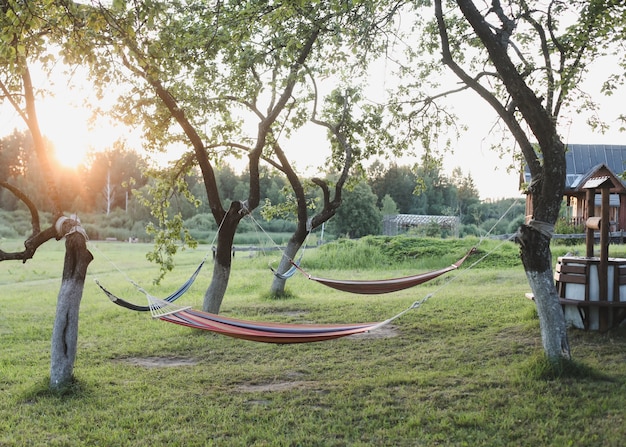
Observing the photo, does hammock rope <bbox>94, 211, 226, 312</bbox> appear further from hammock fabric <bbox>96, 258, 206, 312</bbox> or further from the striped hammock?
the striped hammock

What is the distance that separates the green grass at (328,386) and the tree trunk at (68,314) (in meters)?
0.16

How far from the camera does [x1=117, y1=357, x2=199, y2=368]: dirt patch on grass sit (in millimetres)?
5180

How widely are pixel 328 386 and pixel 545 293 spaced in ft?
5.54

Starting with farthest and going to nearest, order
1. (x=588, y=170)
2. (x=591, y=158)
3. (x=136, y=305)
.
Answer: (x=591, y=158) < (x=588, y=170) < (x=136, y=305)

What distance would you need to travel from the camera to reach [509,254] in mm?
13648

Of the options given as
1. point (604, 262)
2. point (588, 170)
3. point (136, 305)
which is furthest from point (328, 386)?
point (588, 170)

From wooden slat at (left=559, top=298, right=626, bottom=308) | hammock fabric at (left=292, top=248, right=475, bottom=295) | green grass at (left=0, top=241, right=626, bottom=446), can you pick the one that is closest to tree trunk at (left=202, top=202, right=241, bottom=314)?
green grass at (left=0, top=241, right=626, bottom=446)

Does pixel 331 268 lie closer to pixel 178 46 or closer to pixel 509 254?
pixel 509 254

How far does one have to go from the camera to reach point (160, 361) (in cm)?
535

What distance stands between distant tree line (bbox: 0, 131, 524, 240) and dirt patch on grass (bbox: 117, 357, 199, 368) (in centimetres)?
1846

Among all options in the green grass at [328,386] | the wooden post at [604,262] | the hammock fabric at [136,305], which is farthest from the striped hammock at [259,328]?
the wooden post at [604,262]

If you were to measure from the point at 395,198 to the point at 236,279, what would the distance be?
20.5 meters

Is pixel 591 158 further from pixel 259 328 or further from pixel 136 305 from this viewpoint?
pixel 136 305

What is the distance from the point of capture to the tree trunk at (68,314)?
4281mm
